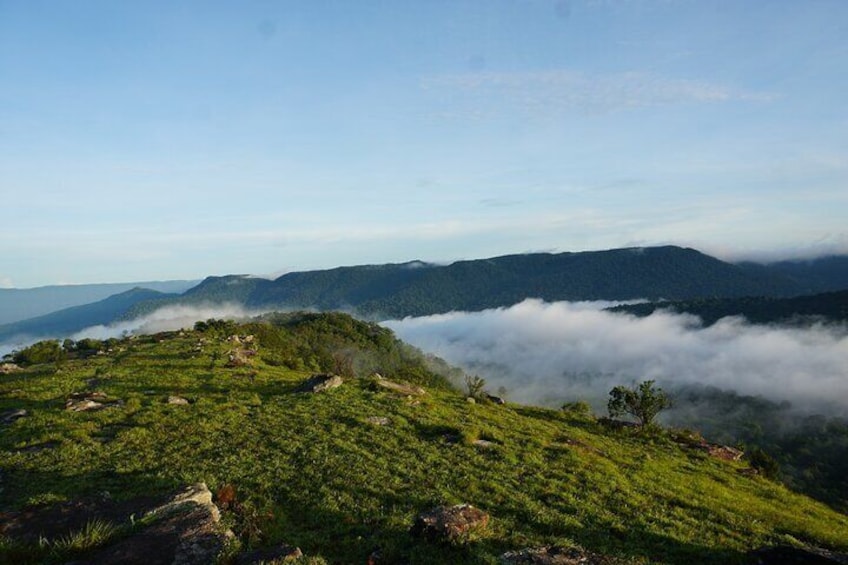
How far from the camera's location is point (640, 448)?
40.1 m

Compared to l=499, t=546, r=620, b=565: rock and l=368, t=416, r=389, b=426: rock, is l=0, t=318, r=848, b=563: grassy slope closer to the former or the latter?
l=368, t=416, r=389, b=426: rock

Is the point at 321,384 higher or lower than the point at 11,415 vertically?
lower

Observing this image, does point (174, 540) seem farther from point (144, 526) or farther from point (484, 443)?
point (484, 443)

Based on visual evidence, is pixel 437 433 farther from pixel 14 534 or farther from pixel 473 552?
pixel 14 534

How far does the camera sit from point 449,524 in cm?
1595

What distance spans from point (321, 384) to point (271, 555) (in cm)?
3133

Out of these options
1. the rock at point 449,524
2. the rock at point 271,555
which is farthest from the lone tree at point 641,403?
the rock at point 271,555

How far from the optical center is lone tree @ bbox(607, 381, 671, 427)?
52438 millimetres

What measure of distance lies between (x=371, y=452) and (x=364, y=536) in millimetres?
10333

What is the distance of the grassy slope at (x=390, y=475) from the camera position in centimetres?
1773

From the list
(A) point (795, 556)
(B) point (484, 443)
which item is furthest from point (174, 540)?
(B) point (484, 443)

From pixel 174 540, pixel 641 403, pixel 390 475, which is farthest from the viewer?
pixel 641 403

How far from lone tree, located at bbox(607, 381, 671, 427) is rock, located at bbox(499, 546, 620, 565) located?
4093 centimetres

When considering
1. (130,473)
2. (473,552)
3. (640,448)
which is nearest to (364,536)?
(473,552)
